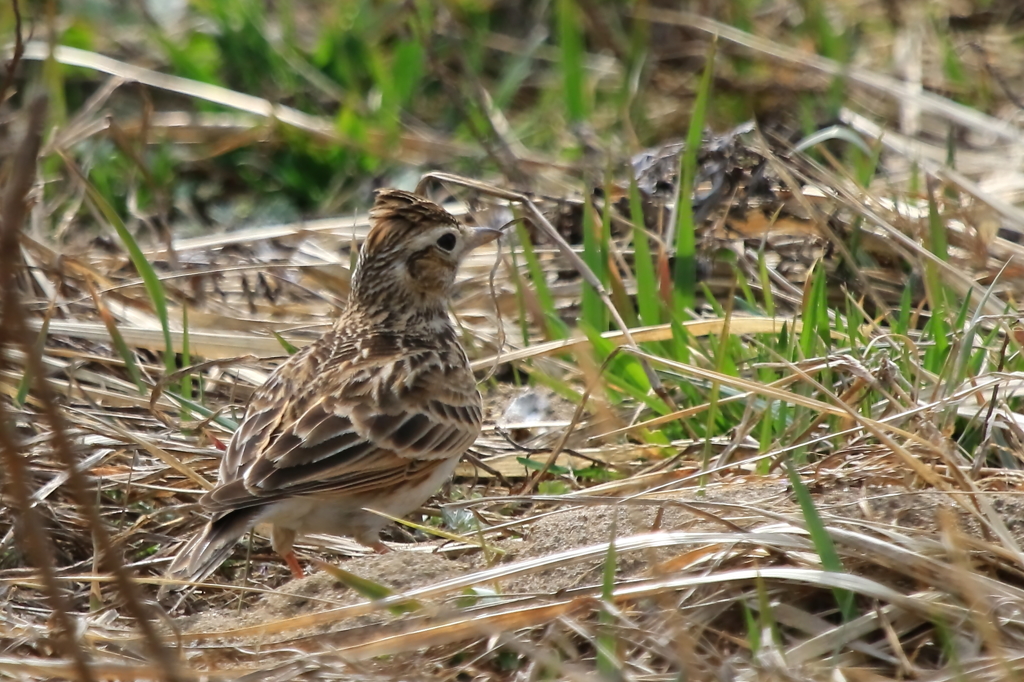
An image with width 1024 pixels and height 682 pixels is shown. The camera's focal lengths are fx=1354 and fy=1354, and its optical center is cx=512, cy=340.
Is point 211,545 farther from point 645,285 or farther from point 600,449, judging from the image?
point 645,285

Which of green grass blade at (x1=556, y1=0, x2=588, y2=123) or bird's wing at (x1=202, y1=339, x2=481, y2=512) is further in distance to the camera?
green grass blade at (x1=556, y1=0, x2=588, y2=123)

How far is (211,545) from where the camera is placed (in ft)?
12.9

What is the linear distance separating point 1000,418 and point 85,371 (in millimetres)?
3475

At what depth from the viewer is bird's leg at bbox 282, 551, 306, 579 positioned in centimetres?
422

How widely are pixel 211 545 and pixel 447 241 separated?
1.68 m

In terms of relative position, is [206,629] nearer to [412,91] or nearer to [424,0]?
[412,91]

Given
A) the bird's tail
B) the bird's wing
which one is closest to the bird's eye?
the bird's wing

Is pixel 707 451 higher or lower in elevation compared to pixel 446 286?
lower

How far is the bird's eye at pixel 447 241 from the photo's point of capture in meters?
5.14

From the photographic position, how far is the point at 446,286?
5281 millimetres

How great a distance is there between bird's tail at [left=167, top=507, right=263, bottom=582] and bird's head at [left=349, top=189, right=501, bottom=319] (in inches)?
52.9

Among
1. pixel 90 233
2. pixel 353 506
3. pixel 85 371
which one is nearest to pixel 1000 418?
pixel 353 506

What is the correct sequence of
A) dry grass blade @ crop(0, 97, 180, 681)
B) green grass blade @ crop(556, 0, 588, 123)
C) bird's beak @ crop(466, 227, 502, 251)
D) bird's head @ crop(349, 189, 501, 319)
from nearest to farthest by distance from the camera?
dry grass blade @ crop(0, 97, 180, 681) < bird's head @ crop(349, 189, 501, 319) < bird's beak @ crop(466, 227, 502, 251) < green grass blade @ crop(556, 0, 588, 123)

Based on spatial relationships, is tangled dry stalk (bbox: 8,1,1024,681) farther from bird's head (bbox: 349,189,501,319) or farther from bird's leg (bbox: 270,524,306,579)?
bird's head (bbox: 349,189,501,319)
